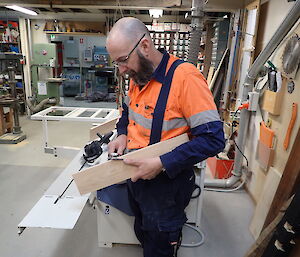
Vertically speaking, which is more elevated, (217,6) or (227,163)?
(217,6)

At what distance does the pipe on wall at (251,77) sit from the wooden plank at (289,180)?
766 mm

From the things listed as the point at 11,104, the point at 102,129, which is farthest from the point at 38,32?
the point at 102,129

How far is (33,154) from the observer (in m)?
3.68

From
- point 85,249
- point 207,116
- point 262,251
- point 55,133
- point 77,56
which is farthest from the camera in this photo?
point 77,56

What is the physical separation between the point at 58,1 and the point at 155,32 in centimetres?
246

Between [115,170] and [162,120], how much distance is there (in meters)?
0.37

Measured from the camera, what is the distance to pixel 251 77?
2.43 meters

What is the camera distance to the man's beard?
1.14m

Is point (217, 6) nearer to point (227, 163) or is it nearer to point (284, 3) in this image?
point (284, 3)

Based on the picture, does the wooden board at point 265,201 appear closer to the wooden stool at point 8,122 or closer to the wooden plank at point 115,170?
the wooden plank at point 115,170

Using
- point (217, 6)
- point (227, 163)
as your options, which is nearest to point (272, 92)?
point (227, 163)

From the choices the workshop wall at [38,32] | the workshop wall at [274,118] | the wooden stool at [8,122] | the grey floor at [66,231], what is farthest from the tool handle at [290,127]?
the workshop wall at [38,32]

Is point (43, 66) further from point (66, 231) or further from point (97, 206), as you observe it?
point (97, 206)

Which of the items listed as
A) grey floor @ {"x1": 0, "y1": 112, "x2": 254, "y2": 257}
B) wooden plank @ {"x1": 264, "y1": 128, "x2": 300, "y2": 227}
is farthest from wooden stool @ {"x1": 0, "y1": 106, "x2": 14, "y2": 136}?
wooden plank @ {"x1": 264, "y1": 128, "x2": 300, "y2": 227}
